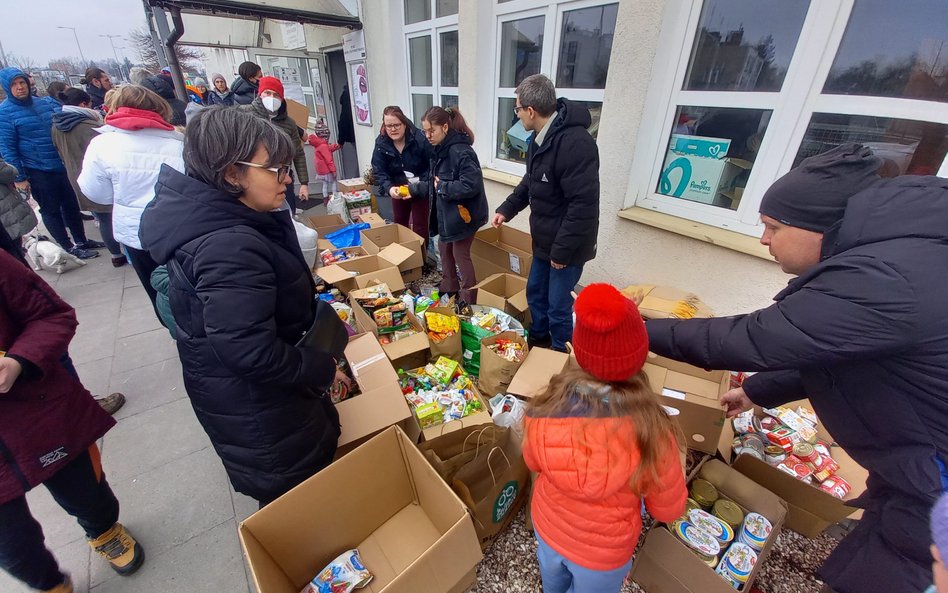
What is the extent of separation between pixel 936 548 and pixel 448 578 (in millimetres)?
1174

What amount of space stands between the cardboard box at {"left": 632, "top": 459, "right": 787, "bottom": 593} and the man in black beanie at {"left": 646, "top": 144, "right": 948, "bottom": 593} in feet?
1.21

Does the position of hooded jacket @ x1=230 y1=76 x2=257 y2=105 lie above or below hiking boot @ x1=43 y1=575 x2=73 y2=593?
above

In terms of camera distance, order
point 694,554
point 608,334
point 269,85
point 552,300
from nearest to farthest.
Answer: point 608,334, point 694,554, point 552,300, point 269,85

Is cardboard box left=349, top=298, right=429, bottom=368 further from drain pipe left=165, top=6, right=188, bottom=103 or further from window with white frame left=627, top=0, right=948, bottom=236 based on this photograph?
drain pipe left=165, top=6, right=188, bottom=103

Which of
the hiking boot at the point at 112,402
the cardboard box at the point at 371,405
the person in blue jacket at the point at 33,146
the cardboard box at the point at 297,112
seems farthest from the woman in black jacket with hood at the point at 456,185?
the person in blue jacket at the point at 33,146

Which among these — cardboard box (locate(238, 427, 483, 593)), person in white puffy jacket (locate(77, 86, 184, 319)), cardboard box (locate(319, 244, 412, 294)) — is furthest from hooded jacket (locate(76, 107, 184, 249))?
cardboard box (locate(238, 427, 483, 593))

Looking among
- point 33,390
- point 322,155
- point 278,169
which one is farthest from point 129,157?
point 322,155

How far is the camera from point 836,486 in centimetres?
178

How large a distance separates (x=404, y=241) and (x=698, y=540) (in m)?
3.37

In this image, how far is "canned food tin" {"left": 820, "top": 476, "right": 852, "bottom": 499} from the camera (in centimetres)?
175

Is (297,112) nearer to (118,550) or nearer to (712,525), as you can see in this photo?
(118,550)

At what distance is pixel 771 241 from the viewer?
44.4 inches

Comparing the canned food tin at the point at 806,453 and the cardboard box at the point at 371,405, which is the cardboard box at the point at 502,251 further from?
the canned food tin at the point at 806,453

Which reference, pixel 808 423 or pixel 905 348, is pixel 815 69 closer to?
pixel 808 423
